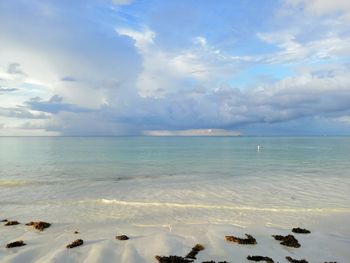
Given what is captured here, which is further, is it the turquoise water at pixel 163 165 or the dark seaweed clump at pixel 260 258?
the turquoise water at pixel 163 165

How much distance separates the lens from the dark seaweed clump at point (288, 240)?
13.9 m

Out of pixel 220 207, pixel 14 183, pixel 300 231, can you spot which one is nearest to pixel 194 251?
pixel 300 231

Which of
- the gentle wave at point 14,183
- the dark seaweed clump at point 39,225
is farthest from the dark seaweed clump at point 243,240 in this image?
the gentle wave at point 14,183

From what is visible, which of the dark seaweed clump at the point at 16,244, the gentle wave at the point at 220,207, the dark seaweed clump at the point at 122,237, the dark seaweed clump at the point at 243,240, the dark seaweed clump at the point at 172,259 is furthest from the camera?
the gentle wave at the point at 220,207

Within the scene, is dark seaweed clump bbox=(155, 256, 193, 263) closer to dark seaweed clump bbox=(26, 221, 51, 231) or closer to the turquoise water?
dark seaweed clump bbox=(26, 221, 51, 231)

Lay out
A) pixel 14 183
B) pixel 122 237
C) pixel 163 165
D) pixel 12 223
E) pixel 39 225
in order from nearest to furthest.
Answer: pixel 122 237 < pixel 39 225 < pixel 12 223 < pixel 14 183 < pixel 163 165

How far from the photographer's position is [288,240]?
14398 mm

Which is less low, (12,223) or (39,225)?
(39,225)

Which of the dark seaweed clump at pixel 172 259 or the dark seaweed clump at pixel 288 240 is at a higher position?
the dark seaweed clump at pixel 172 259

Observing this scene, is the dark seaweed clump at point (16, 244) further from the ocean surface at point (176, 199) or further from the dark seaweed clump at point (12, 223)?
the ocean surface at point (176, 199)

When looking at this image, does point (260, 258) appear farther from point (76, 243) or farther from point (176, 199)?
point (176, 199)

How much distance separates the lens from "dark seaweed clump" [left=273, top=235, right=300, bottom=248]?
13.9 meters

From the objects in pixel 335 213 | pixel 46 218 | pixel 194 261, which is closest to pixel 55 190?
pixel 46 218

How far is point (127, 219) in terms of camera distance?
19.1 metres
